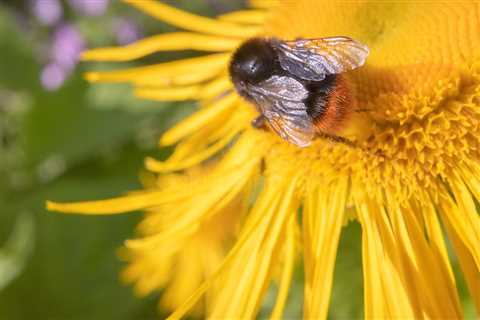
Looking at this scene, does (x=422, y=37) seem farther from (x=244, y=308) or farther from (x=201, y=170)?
(x=201, y=170)

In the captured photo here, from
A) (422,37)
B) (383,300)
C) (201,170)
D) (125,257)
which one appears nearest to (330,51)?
(422,37)

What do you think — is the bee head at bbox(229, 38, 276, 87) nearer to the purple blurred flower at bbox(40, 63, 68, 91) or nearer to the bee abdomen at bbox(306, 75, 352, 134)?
the bee abdomen at bbox(306, 75, 352, 134)

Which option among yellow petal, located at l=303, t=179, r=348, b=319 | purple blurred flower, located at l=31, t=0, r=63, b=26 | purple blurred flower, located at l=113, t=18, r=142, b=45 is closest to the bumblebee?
yellow petal, located at l=303, t=179, r=348, b=319

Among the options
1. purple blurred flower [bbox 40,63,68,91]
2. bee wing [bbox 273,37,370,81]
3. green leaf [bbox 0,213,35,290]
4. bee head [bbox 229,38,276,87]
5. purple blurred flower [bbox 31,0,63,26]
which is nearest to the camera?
bee wing [bbox 273,37,370,81]

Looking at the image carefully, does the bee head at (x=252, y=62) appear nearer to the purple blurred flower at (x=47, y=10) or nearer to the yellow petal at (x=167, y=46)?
the yellow petal at (x=167, y=46)

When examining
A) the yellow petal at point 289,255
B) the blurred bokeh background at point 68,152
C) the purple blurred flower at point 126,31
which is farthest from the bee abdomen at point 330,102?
the purple blurred flower at point 126,31

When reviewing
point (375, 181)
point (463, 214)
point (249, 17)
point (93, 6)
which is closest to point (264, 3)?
point (249, 17)

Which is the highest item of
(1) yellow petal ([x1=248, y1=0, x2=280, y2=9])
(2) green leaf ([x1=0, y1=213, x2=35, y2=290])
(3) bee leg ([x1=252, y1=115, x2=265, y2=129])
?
(1) yellow petal ([x1=248, y1=0, x2=280, y2=9])
